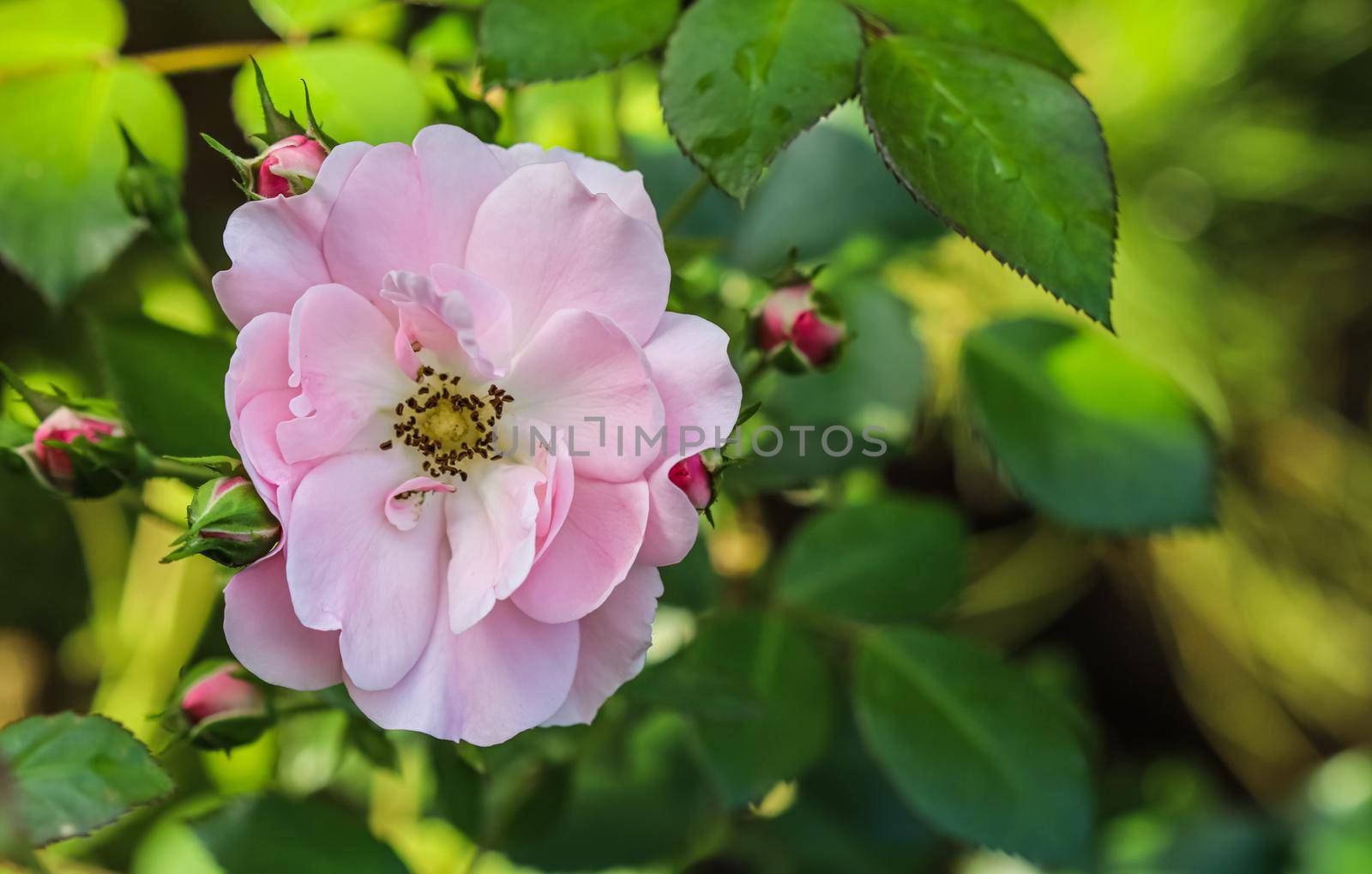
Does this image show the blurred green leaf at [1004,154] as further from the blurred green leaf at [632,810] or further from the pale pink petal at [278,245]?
the blurred green leaf at [632,810]

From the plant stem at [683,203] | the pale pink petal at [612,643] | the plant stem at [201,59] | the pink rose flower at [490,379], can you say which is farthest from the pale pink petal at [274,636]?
the plant stem at [201,59]

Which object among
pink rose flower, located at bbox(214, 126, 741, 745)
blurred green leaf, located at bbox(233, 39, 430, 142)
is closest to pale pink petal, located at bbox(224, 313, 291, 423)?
pink rose flower, located at bbox(214, 126, 741, 745)

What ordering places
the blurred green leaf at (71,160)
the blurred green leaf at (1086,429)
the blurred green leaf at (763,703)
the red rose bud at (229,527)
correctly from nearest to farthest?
the red rose bud at (229,527), the blurred green leaf at (71,160), the blurred green leaf at (763,703), the blurred green leaf at (1086,429)

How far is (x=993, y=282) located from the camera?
1.48 m

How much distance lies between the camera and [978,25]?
0.58 metres

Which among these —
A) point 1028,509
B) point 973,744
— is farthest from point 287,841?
point 1028,509

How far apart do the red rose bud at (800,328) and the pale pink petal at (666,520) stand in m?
0.16

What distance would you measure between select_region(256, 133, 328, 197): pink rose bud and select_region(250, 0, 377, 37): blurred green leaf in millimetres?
267

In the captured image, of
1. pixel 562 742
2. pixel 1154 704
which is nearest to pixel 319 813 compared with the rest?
pixel 562 742

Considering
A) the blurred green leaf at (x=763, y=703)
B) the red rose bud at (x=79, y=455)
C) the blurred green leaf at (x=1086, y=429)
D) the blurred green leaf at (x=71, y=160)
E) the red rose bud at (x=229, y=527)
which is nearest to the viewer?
the red rose bud at (x=229, y=527)

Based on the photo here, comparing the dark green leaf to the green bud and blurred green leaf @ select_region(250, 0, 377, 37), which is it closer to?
the green bud

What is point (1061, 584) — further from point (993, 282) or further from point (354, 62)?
point (354, 62)

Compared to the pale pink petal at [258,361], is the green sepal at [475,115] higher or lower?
higher

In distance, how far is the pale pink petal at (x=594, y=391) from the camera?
0.48 m
